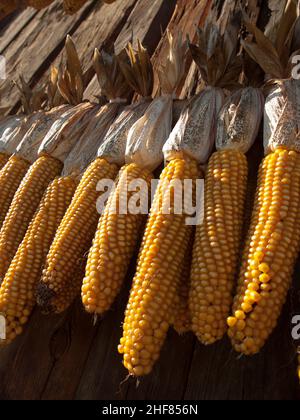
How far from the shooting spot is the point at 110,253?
74.2 inches

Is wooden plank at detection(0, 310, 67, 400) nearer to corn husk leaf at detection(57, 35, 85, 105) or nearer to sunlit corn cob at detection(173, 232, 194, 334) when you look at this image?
sunlit corn cob at detection(173, 232, 194, 334)

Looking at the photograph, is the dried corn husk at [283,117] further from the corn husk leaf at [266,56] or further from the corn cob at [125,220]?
the corn cob at [125,220]

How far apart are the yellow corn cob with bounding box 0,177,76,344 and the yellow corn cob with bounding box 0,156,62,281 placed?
0.11 meters

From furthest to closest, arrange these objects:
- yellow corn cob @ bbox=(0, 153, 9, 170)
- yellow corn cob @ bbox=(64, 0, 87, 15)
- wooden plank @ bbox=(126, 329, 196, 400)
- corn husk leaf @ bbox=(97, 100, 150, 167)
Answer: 1. yellow corn cob @ bbox=(64, 0, 87, 15)
2. yellow corn cob @ bbox=(0, 153, 9, 170)
3. corn husk leaf @ bbox=(97, 100, 150, 167)
4. wooden plank @ bbox=(126, 329, 196, 400)

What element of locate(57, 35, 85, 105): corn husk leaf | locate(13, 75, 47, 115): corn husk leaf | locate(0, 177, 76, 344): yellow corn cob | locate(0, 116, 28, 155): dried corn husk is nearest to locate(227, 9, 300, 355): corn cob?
locate(0, 177, 76, 344): yellow corn cob

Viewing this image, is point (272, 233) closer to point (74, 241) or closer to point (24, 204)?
point (74, 241)

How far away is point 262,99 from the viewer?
225 centimetres

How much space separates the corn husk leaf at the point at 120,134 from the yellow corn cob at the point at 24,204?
389 mm

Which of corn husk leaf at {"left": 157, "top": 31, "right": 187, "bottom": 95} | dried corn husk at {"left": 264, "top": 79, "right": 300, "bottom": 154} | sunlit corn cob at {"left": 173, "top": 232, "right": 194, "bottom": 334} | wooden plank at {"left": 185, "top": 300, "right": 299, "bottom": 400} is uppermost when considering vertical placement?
corn husk leaf at {"left": 157, "top": 31, "right": 187, "bottom": 95}

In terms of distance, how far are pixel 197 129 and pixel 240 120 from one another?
22 cm

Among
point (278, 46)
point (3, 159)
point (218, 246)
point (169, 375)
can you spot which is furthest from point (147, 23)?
point (169, 375)

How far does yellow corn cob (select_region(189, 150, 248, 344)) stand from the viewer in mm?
1630

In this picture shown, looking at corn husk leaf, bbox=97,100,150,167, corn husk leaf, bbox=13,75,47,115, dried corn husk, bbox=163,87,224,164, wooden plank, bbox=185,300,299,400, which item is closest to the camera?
wooden plank, bbox=185,300,299,400

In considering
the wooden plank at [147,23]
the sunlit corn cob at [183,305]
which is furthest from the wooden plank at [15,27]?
the sunlit corn cob at [183,305]
